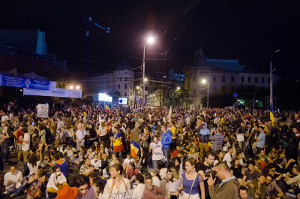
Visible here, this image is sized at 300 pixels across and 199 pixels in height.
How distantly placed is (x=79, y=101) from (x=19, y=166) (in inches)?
1225

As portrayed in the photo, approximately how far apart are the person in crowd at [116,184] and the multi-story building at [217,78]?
197ft

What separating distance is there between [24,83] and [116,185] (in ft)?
46.7

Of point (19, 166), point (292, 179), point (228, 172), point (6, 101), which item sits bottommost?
point (19, 166)

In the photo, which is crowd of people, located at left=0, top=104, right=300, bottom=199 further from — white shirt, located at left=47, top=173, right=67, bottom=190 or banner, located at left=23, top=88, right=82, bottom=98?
banner, located at left=23, top=88, right=82, bottom=98

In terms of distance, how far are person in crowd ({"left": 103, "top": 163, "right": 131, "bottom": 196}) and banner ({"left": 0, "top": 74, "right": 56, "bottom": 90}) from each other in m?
13.4

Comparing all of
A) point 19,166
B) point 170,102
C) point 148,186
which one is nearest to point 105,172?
point 148,186

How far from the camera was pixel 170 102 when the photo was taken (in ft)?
198

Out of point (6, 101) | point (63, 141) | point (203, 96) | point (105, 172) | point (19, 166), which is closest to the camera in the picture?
point (105, 172)

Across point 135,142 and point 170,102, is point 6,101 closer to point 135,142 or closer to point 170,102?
point 135,142

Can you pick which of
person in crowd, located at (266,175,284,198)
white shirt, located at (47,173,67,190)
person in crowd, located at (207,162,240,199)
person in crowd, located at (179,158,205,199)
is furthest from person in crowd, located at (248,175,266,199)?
white shirt, located at (47,173,67,190)

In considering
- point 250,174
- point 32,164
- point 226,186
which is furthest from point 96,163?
point 226,186

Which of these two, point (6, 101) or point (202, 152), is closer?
point (202, 152)

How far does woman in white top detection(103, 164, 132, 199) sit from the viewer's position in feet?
11.9

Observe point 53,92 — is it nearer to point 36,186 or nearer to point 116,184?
point 36,186
